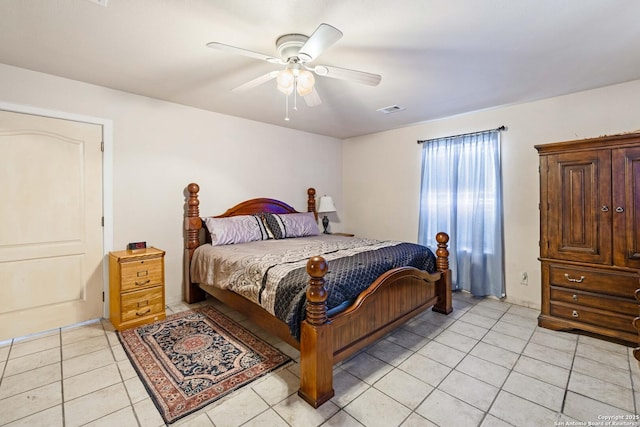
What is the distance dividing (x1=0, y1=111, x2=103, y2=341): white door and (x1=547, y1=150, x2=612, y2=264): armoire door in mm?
4375

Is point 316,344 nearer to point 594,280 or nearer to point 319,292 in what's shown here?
point 319,292

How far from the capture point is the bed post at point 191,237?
3.36 metres

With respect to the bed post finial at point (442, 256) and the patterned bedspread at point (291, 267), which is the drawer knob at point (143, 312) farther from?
the bed post finial at point (442, 256)

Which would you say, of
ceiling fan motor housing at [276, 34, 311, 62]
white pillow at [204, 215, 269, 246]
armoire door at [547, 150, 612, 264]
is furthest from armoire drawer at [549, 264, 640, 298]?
white pillow at [204, 215, 269, 246]

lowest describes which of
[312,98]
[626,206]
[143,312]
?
[143,312]

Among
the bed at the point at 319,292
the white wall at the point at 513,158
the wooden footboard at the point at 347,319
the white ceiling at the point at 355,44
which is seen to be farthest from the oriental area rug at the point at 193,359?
the white wall at the point at 513,158

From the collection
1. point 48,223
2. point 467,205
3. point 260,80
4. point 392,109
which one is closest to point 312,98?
point 260,80

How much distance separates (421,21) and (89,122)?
305 cm

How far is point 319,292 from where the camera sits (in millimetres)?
1735

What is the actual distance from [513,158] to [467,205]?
0.74 m

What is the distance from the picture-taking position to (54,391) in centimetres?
185

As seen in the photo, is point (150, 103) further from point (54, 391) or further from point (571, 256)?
point (571, 256)

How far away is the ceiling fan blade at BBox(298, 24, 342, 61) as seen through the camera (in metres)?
1.52

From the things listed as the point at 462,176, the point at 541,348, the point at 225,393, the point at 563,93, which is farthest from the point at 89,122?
the point at 563,93
